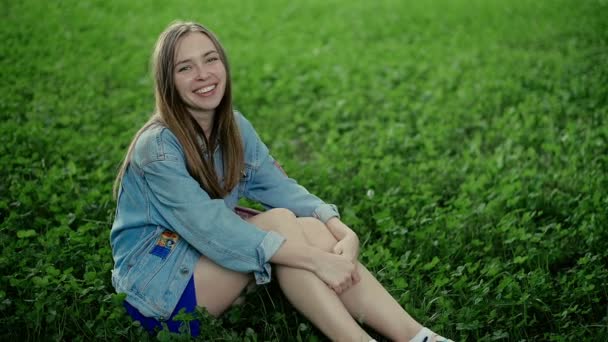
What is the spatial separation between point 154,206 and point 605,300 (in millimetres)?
2086

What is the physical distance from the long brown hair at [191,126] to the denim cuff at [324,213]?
1.29ft

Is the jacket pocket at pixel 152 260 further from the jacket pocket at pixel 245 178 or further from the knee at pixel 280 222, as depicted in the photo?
the jacket pocket at pixel 245 178

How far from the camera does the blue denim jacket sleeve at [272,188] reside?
3.00 metres

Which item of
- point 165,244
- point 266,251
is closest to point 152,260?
point 165,244

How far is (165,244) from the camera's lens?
101 inches

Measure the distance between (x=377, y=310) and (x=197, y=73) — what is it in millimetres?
1222

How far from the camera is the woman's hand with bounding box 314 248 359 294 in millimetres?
2463

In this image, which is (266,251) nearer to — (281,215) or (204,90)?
(281,215)

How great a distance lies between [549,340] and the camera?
107 inches

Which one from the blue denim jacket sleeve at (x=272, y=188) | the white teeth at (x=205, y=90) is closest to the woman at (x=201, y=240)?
the white teeth at (x=205, y=90)

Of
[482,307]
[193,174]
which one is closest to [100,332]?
[193,174]

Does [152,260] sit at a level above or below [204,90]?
below

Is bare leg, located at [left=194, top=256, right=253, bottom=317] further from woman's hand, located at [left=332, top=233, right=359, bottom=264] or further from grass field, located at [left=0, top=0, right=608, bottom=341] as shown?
woman's hand, located at [left=332, top=233, right=359, bottom=264]

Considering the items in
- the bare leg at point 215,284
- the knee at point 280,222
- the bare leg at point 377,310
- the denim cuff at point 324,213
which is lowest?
the bare leg at point 377,310
